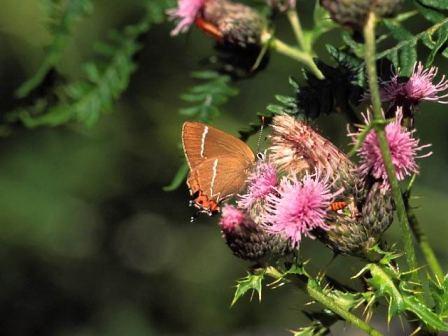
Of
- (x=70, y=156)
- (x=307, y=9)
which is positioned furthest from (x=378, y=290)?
(x=70, y=156)

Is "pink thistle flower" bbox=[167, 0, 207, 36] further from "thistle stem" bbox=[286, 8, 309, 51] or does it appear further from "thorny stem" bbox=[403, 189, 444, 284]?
"thorny stem" bbox=[403, 189, 444, 284]

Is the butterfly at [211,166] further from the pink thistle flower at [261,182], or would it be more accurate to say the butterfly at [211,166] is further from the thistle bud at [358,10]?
the thistle bud at [358,10]

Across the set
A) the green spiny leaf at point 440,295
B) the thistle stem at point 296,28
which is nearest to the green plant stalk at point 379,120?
the green spiny leaf at point 440,295

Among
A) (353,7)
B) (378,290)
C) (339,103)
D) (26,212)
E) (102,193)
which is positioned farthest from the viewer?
(102,193)

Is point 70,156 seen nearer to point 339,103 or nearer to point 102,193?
point 102,193

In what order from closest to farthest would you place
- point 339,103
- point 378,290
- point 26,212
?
point 378,290 → point 339,103 → point 26,212
